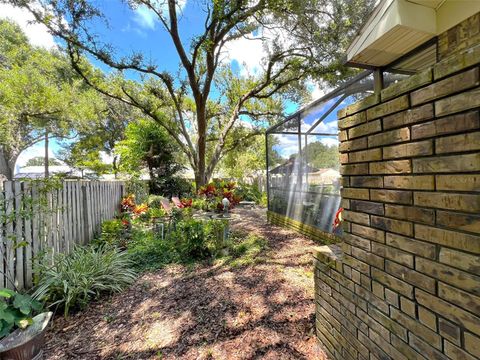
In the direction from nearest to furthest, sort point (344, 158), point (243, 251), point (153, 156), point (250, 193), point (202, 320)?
point (344, 158)
point (202, 320)
point (243, 251)
point (153, 156)
point (250, 193)

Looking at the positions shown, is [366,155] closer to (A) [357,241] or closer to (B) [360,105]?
(B) [360,105]

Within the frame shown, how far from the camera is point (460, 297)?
36.8 inches

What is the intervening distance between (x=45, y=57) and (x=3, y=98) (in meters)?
3.51

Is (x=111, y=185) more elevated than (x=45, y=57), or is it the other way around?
(x=45, y=57)

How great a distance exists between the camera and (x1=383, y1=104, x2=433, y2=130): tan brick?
3.49 feet

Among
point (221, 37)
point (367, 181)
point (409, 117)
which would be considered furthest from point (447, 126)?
point (221, 37)

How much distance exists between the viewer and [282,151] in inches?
270

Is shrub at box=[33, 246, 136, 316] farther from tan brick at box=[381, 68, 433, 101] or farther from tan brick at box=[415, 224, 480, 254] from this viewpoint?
tan brick at box=[381, 68, 433, 101]

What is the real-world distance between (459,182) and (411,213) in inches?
10.4

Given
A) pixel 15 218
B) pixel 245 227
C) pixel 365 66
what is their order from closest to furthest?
pixel 15 218 → pixel 365 66 → pixel 245 227

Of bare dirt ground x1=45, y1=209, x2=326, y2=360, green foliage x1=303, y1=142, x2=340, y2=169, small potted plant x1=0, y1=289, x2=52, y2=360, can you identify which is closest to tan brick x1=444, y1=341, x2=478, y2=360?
bare dirt ground x1=45, y1=209, x2=326, y2=360

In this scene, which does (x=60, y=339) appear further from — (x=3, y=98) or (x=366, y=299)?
(x=3, y=98)

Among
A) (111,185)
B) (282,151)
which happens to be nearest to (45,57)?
(111,185)

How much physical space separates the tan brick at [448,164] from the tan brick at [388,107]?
287mm
